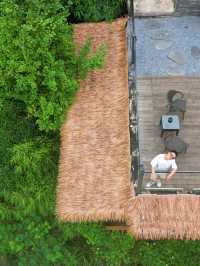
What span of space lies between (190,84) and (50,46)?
513 cm

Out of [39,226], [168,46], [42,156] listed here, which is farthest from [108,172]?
[168,46]

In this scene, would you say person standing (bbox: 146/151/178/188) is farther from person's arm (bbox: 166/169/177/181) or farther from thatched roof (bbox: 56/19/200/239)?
thatched roof (bbox: 56/19/200/239)

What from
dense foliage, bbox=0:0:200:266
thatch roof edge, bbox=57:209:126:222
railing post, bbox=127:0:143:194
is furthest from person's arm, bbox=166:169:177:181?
dense foliage, bbox=0:0:200:266

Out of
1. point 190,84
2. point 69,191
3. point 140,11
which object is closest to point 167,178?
point 69,191

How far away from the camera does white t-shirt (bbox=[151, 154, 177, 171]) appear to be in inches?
518

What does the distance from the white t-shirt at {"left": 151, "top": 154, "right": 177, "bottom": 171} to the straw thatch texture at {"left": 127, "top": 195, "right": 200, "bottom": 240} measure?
2.87 feet

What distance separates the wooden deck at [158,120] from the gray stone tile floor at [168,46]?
1.52 feet

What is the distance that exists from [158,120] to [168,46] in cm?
354

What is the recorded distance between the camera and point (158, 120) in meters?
15.1

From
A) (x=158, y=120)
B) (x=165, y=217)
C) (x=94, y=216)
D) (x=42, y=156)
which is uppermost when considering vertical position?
(x=158, y=120)

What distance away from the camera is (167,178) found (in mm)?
13570

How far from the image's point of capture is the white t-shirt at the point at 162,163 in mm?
13156

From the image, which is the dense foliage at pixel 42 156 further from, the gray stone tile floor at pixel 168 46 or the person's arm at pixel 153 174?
the person's arm at pixel 153 174

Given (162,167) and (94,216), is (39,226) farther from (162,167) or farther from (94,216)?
(162,167)
